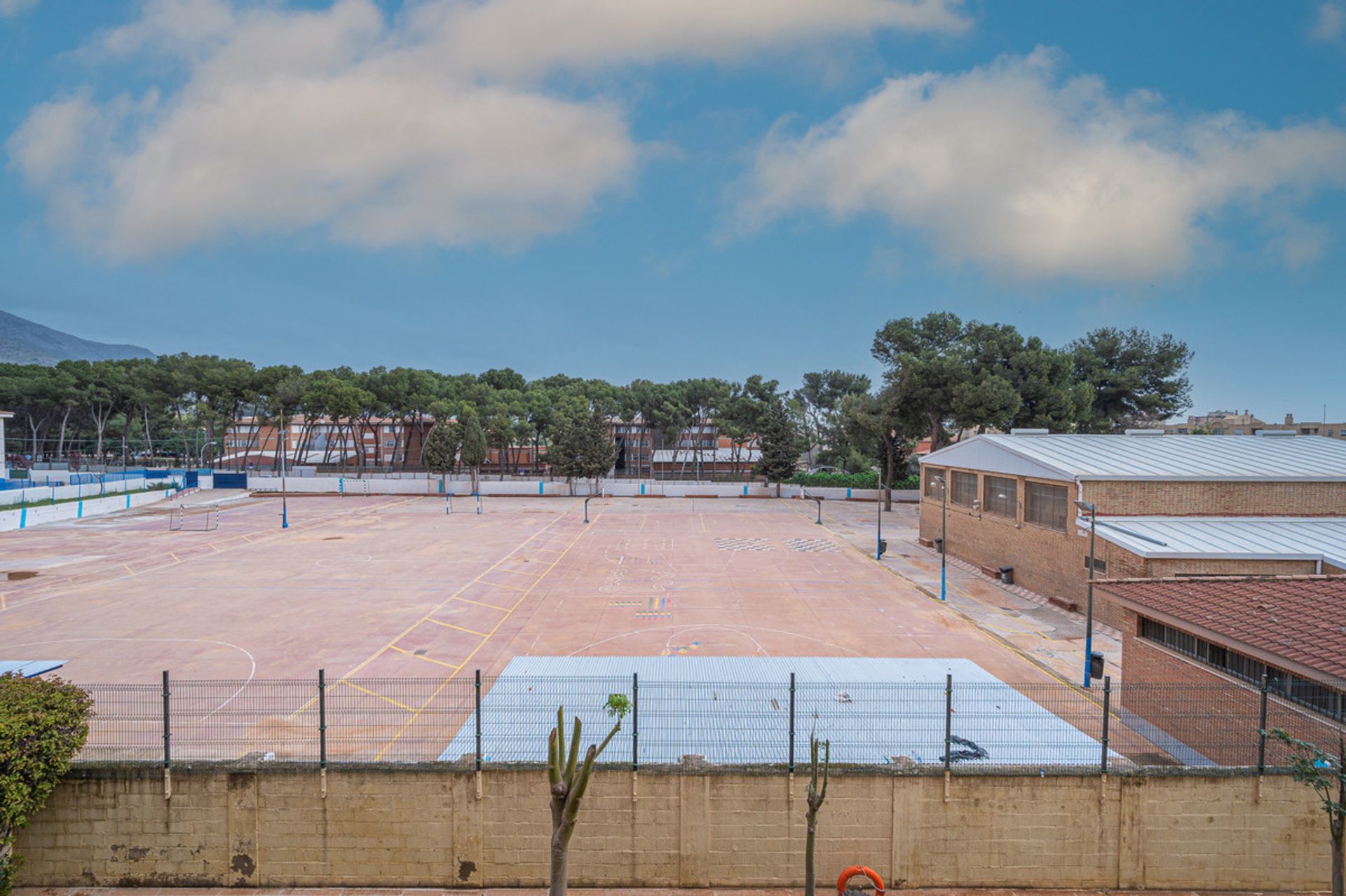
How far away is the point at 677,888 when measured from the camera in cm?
978

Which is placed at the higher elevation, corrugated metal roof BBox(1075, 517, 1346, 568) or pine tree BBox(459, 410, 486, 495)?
pine tree BBox(459, 410, 486, 495)

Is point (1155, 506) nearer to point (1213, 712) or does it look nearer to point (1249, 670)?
point (1249, 670)

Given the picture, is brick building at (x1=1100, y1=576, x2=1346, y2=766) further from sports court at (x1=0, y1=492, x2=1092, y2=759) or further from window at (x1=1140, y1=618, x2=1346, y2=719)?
sports court at (x1=0, y1=492, x2=1092, y2=759)

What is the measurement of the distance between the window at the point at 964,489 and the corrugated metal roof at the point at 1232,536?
377 inches

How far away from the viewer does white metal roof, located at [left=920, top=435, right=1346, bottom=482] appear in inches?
982

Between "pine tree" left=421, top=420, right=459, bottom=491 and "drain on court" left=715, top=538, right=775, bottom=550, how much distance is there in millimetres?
36231

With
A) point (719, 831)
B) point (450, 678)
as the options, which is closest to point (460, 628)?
point (450, 678)

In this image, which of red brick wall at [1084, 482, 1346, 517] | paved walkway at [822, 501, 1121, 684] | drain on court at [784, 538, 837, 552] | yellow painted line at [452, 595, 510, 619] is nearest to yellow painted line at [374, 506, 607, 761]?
yellow painted line at [452, 595, 510, 619]

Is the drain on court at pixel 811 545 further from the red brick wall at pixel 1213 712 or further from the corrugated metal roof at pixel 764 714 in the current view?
the red brick wall at pixel 1213 712

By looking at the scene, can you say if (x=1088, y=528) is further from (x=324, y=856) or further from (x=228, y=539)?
(x=228, y=539)

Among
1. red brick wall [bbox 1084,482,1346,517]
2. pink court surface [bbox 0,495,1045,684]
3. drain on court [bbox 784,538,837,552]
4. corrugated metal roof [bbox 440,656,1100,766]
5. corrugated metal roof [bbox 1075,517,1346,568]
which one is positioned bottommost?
pink court surface [bbox 0,495,1045,684]

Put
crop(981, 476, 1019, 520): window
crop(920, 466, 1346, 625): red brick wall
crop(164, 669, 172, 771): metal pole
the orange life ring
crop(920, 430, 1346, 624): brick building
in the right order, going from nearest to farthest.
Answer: the orange life ring
crop(164, 669, 172, 771): metal pole
crop(920, 466, 1346, 625): red brick wall
crop(920, 430, 1346, 624): brick building
crop(981, 476, 1019, 520): window

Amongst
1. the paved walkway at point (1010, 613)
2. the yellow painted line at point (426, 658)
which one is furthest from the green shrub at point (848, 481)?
the yellow painted line at point (426, 658)

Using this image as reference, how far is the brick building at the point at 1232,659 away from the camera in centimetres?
1039
